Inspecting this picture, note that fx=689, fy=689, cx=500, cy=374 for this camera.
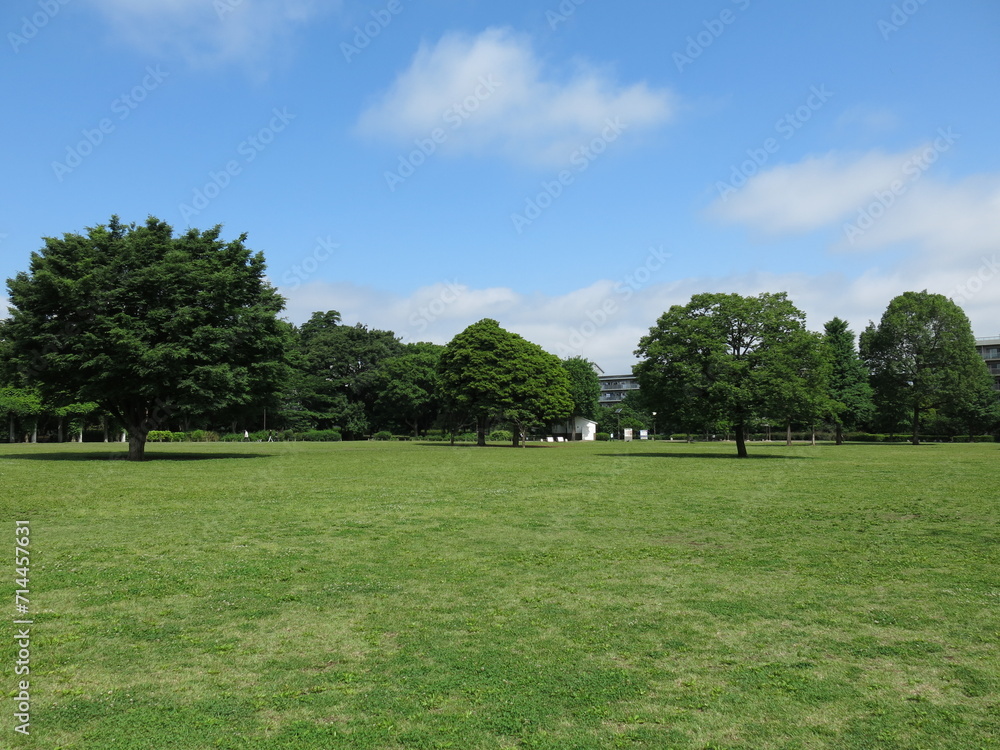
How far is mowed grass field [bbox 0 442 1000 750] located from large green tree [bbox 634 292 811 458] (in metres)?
26.1

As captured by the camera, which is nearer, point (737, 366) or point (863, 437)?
point (737, 366)

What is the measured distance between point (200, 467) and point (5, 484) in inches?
406

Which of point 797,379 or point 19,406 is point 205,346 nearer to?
point 797,379

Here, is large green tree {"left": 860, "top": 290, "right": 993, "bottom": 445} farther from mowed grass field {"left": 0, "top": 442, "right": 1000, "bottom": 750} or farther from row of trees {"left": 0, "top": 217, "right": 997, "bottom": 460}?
mowed grass field {"left": 0, "top": 442, "right": 1000, "bottom": 750}

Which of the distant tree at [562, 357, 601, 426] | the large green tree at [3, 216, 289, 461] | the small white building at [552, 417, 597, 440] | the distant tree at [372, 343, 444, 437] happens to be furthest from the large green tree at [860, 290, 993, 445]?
the large green tree at [3, 216, 289, 461]

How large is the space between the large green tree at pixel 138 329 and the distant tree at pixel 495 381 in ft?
106

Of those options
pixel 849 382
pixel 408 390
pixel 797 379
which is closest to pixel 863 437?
pixel 849 382

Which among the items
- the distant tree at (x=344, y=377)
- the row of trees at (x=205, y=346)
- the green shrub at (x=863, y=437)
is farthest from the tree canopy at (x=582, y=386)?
the row of trees at (x=205, y=346)

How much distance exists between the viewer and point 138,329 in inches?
1384

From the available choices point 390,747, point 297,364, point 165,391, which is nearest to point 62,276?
point 165,391

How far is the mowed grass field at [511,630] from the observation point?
184 inches

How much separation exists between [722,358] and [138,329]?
32068mm

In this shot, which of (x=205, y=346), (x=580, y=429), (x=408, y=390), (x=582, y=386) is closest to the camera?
(x=205, y=346)

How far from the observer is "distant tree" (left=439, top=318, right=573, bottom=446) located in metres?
69.8
